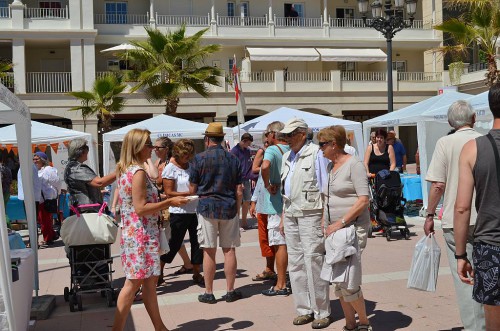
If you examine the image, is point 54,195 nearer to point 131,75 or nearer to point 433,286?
point 433,286

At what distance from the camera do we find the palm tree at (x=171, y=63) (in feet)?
83.4

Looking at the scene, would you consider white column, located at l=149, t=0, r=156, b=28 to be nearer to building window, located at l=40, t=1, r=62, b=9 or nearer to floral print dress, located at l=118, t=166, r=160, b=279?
building window, located at l=40, t=1, r=62, b=9

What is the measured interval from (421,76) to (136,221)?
3360 cm

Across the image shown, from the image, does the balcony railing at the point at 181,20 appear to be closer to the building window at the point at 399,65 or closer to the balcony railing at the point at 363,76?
the balcony railing at the point at 363,76

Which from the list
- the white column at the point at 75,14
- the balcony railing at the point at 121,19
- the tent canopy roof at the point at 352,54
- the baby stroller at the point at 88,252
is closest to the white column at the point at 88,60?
the white column at the point at 75,14

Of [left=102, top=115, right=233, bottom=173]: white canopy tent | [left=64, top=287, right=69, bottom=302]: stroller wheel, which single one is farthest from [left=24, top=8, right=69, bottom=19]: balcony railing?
[left=64, top=287, right=69, bottom=302]: stroller wheel

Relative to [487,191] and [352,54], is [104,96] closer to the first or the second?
[352,54]

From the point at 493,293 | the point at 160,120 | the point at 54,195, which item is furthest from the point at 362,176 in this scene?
the point at 160,120

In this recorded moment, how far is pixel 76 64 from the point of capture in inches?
1254

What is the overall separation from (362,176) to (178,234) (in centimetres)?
349

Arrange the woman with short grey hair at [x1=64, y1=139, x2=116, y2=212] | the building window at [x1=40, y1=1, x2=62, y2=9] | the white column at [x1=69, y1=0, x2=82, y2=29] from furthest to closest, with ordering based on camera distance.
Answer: the building window at [x1=40, y1=1, x2=62, y2=9] → the white column at [x1=69, y1=0, x2=82, y2=29] → the woman with short grey hair at [x1=64, y1=139, x2=116, y2=212]

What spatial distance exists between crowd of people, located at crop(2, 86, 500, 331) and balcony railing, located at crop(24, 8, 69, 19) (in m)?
26.7

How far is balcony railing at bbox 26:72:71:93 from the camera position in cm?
3241

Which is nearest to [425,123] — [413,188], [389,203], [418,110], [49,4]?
[418,110]
